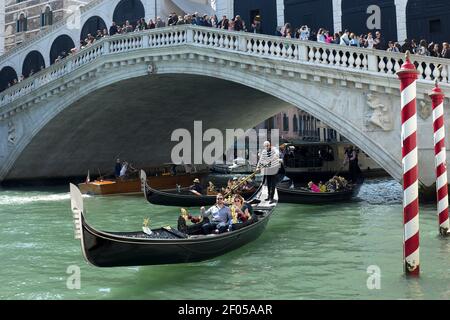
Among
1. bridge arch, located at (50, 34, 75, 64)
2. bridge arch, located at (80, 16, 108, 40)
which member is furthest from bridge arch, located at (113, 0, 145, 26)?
bridge arch, located at (50, 34, 75, 64)

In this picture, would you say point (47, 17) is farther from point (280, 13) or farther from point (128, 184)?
point (280, 13)

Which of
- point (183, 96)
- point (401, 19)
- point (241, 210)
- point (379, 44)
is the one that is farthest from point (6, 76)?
point (241, 210)

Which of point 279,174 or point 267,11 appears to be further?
point 267,11

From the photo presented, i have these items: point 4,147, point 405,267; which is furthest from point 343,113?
point 4,147

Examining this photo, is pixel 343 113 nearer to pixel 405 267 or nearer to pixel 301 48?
pixel 301 48

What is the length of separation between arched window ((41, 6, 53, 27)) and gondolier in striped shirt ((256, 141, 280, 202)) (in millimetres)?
14378

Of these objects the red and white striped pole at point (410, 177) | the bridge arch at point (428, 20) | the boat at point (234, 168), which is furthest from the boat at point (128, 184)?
the red and white striped pole at point (410, 177)

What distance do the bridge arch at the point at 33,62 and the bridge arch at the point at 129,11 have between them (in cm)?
349

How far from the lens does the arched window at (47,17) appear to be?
2022 centimetres

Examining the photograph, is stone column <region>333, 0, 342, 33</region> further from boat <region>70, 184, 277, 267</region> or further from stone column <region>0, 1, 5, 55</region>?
stone column <region>0, 1, 5, 55</region>

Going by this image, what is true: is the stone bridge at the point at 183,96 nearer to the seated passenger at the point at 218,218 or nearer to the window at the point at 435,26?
the window at the point at 435,26

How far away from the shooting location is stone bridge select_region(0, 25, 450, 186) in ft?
31.2
